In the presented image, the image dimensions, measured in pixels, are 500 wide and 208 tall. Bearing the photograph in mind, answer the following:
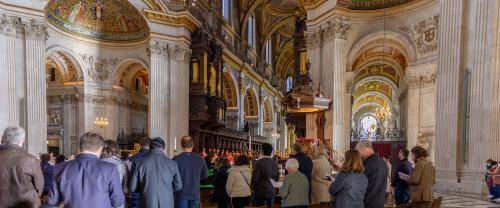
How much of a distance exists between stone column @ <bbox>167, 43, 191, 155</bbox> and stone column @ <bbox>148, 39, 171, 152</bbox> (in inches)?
7.5

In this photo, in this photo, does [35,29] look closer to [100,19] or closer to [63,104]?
[100,19]

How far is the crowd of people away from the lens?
312 centimetres

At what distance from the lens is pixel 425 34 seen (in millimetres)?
13703

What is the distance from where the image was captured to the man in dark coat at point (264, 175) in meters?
5.46

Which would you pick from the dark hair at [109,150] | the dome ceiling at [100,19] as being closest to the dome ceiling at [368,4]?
the dome ceiling at [100,19]

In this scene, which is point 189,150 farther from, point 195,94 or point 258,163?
point 195,94

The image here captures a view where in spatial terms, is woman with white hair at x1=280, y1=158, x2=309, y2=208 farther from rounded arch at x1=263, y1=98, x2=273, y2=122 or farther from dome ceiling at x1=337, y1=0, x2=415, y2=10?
rounded arch at x1=263, y1=98, x2=273, y2=122

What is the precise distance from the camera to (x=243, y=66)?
27984 millimetres

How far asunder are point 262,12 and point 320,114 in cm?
1997

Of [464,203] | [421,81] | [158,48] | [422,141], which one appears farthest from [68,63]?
[464,203]

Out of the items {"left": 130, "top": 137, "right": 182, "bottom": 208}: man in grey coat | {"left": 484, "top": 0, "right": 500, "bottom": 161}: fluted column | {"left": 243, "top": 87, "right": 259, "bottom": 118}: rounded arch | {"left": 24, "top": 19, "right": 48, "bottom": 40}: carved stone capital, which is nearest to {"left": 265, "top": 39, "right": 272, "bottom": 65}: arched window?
{"left": 243, "top": 87, "right": 259, "bottom": 118}: rounded arch

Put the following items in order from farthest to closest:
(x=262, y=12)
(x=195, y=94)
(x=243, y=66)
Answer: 1. (x=262, y=12)
2. (x=243, y=66)
3. (x=195, y=94)

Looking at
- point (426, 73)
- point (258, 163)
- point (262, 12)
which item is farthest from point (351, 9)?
point (262, 12)

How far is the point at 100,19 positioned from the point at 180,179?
57.1 feet
